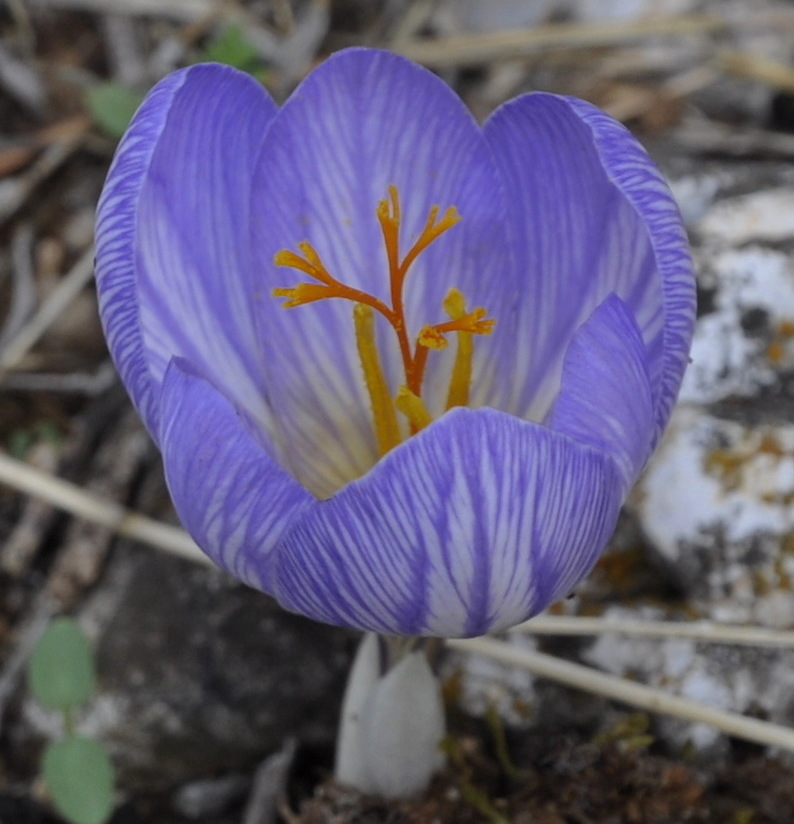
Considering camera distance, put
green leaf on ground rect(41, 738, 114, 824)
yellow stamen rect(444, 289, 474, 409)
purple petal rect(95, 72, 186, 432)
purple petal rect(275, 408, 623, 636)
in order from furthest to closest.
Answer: green leaf on ground rect(41, 738, 114, 824), yellow stamen rect(444, 289, 474, 409), purple petal rect(95, 72, 186, 432), purple petal rect(275, 408, 623, 636)

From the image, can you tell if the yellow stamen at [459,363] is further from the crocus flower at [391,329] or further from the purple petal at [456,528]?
the purple petal at [456,528]

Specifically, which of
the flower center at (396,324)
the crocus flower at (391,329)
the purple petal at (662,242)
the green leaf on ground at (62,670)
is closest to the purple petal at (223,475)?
the crocus flower at (391,329)

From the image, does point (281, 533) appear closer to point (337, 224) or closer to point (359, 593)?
point (359, 593)

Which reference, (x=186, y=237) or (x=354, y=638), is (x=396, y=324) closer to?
(x=186, y=237)

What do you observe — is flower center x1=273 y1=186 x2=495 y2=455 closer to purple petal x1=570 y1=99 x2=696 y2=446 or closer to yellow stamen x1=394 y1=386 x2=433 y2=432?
yellow stamen x1=394 y1=386 x2=433 y2=432

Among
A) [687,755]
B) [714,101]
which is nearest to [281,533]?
[687,755]

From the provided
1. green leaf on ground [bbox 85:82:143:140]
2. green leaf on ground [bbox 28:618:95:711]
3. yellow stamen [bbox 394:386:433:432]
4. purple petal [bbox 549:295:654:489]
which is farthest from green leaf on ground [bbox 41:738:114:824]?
green leaf on ground [bbox 85:82:143:140]
